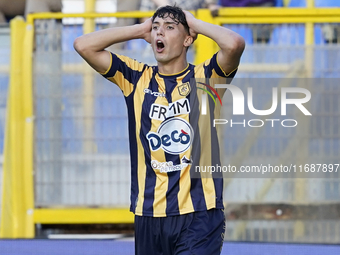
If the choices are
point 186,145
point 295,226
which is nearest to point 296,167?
point 295,226

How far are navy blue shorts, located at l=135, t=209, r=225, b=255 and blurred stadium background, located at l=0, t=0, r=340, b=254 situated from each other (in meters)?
2.15

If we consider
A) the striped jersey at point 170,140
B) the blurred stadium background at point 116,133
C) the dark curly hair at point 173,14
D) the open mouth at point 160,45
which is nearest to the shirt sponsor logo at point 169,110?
the striped jersey at point 170,140

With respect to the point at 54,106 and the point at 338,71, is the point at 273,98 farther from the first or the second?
the point at 54,106

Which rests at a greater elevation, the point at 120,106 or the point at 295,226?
the point at 120,106

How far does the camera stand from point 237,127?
4855mm

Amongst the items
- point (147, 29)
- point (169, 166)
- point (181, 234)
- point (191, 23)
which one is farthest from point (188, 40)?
point (181, 234)

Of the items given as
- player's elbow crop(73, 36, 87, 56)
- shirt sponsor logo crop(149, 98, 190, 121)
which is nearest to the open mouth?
shirt sponsor logo crop(149, 98, 190, 121)

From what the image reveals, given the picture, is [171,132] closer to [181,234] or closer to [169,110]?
[169,110]

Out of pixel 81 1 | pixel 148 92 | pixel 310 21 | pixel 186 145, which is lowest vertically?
pixel 186 145

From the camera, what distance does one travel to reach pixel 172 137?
269 centimetres

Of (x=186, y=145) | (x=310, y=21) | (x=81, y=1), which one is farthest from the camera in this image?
(x=81, y=1)

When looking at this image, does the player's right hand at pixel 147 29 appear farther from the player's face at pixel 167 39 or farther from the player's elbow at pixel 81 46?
the player's elbow at pixel 81 46

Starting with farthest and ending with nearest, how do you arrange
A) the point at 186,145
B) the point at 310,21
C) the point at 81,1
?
1. the point at 81,1
2. the point at 310,21
3. the point at 186,145

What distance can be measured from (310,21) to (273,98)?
0.80m
